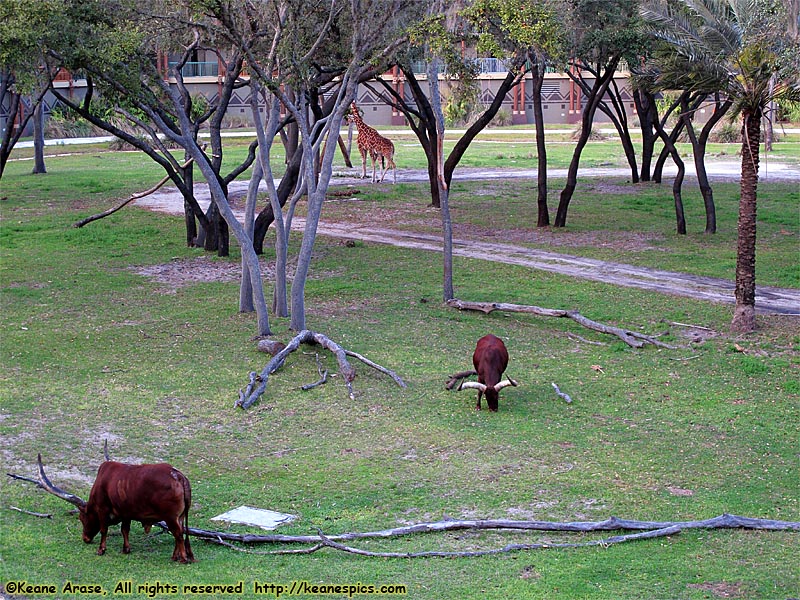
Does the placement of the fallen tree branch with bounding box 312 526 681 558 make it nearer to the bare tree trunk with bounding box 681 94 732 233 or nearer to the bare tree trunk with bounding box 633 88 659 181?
the bare tree trunk with bounding box 681 94 732 233

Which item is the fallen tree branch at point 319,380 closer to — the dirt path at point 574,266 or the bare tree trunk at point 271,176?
the bare tree trunk at point 271,176

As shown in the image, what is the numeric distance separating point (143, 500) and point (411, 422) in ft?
16.7

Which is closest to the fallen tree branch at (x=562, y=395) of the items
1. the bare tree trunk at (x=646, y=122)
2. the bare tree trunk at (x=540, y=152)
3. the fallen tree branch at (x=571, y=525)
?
the fallen tree branch at (x=571, y=525)

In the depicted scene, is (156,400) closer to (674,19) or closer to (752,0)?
(674,19)

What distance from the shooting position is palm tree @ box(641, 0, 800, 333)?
16.0 metres

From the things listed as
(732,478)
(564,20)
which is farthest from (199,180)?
(732,478)

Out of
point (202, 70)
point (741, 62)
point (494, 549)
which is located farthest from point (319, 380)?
point (202, 70)

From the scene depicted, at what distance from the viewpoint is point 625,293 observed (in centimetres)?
1959

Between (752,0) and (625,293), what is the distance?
5.96 m

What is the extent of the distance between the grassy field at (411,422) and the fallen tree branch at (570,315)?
29 centimetres

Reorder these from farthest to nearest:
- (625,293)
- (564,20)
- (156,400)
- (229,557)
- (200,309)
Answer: (564,20)
(625,293)
(200,309)
(156,400)
(229,557)

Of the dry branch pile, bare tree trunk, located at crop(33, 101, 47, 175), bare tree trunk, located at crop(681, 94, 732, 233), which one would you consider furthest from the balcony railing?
the dry branch pile

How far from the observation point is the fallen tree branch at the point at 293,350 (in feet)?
43.5

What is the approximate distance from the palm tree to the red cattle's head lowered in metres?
5.71
